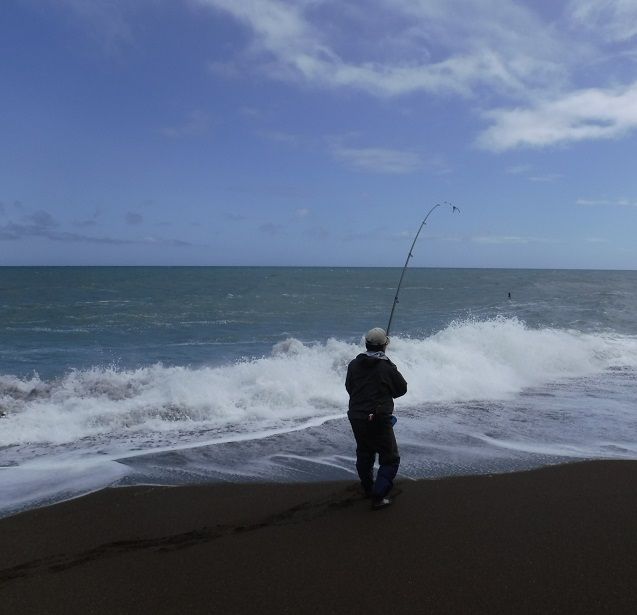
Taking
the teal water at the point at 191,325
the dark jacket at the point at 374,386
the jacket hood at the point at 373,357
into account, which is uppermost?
the jacket hood at the point at 373,357

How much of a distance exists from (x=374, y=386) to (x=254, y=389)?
5294 mm

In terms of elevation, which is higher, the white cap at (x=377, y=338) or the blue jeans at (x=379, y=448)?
the white cap at (x=377, y=338)

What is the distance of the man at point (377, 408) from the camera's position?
15.3ft

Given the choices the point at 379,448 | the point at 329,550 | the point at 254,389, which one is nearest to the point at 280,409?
the point at 254,389

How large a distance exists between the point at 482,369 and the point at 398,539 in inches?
340

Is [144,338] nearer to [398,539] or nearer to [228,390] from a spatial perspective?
[228,390]

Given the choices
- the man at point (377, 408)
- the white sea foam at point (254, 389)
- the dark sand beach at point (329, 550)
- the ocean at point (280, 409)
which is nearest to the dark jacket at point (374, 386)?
the man at point (377, 408)

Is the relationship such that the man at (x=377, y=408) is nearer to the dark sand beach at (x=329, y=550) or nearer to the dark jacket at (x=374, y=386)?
the dark jacket at (x=374, y=386)

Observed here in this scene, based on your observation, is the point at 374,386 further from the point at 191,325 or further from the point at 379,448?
the point at 191,325

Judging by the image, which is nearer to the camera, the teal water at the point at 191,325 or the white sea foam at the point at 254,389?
the white sea foam at the point at 254,389

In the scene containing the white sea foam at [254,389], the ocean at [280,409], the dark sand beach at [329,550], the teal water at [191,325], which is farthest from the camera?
the teal water at [191,325]

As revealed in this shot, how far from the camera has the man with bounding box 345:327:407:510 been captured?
4648 millimetres

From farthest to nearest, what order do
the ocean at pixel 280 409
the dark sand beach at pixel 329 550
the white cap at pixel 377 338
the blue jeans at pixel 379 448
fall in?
the ocean at pixel 280 409 < the white cap at pixel 377 338 < the blue jeans at pixel 379 448 < the dark sand beach at pixel 329 550

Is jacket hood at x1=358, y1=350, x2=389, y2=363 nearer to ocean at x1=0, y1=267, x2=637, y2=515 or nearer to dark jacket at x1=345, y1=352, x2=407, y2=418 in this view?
dark jacket at x1=345, y1=352, x2=407, y2=418
